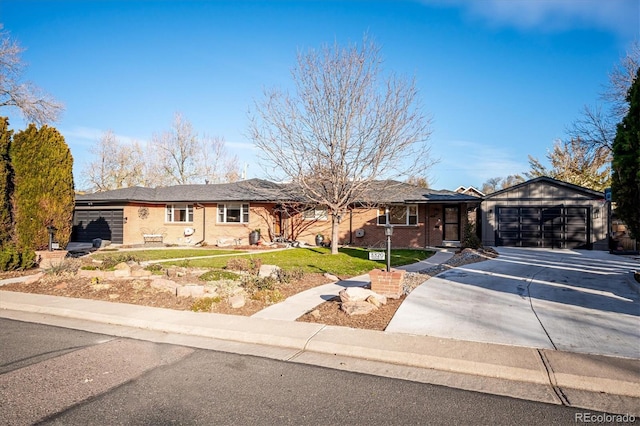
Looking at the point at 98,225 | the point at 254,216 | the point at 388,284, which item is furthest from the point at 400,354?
the point at 98,225

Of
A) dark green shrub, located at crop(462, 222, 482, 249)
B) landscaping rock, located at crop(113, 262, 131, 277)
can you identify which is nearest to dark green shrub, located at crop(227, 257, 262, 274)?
landscaping rock, located at crop(113, 262, 131, 277)

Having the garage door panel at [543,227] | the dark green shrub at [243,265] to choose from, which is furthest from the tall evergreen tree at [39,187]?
the garage door panel at [543,227]

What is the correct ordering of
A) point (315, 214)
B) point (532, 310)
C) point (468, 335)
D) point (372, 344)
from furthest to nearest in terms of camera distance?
point (315, 214)
point (532, 310)
point (468, 335)
point (372, 344)

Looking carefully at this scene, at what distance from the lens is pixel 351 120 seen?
15.6 meters

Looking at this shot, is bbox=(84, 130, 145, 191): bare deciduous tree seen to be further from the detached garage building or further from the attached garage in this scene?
the detached garage building

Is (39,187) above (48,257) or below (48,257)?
above

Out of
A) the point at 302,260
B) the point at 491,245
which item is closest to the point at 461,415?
the point at 302,260

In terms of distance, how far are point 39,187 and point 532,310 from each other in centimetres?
1438

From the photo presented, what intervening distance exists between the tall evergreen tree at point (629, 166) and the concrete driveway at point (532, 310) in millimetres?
1678

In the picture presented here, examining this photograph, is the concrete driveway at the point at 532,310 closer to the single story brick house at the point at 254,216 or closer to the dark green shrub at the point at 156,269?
the dark green shrub at the point at 156,269

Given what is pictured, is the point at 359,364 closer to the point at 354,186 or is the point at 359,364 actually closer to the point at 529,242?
the point at 354,186

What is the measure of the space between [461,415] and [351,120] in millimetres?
13348

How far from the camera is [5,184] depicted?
12055 mm

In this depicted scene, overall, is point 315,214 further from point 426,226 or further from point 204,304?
point 204,304
